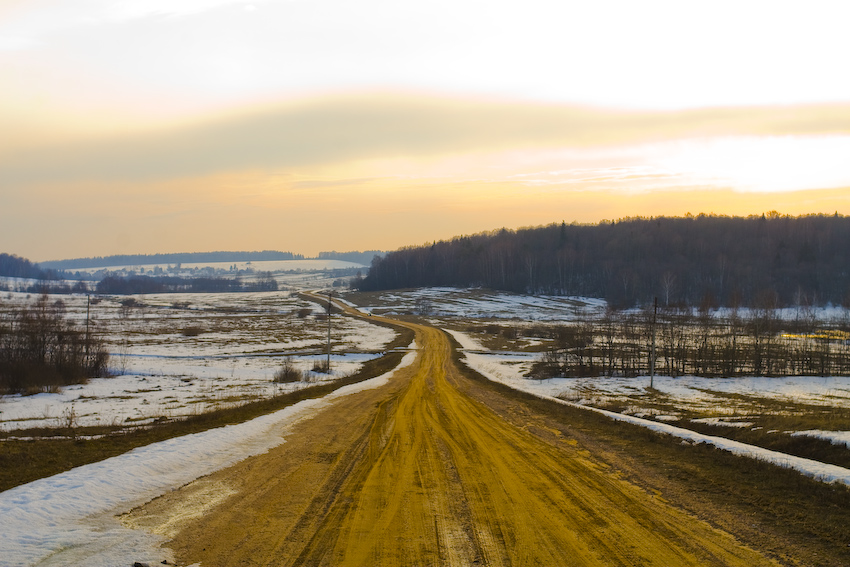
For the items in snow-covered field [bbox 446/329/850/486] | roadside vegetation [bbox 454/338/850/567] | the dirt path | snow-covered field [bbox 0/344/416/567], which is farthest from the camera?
snow-covered field [bbox 446/329/850/486]

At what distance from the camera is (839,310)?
373 ft

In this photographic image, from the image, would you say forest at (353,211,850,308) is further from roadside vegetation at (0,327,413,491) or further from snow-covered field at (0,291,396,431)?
roadside vegetation at (0,327,413,491)

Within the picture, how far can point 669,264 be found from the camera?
500 ft

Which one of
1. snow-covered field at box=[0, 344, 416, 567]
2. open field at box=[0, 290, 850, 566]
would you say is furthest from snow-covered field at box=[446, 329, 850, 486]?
snow-covered field at box=[0, 344, 416, 567]

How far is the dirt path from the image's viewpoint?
25.2 ft


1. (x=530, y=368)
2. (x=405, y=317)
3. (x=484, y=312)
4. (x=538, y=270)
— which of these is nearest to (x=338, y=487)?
(x=530, y=368)

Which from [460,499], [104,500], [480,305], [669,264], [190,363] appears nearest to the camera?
[104,500]

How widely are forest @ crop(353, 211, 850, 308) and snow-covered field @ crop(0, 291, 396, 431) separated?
7427 centimetres

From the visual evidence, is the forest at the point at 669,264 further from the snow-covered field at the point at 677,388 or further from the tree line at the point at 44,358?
the tree line at the point at 44,358

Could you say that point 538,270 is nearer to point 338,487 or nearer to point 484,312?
point 484,312

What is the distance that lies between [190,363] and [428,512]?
153 ft

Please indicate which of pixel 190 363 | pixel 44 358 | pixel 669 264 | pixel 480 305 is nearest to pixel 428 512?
pixel 44 358

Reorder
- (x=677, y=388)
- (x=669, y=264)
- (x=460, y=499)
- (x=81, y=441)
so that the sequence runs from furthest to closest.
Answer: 1. (x=669, y=264)
2. (x=677, y=388)
3. (x=81, y=441)
4. (x=460, y=499)

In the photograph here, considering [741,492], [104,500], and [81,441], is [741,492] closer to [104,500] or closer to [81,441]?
[104,500]
